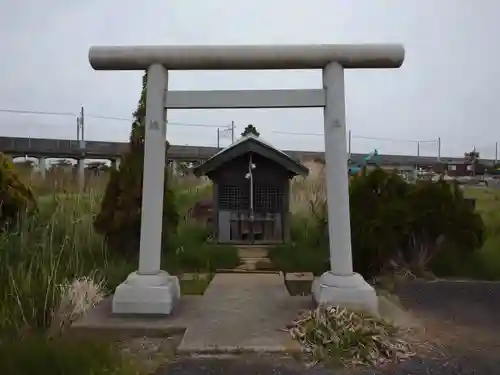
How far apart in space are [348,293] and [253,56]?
2.65 meters

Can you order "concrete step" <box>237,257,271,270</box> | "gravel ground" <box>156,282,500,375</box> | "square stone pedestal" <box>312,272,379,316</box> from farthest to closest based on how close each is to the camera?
"concrete step" <box>237,257,271,270</box>
"square stone pedestal" <box>312,272,379,316</box>
"gravel ground" <box>156,282,500,375</box>

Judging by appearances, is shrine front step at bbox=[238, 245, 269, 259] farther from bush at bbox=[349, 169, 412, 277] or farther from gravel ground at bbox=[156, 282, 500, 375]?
gravel ground at bbox=[156, 282, 500, 375]

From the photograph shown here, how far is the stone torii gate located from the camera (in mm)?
4754

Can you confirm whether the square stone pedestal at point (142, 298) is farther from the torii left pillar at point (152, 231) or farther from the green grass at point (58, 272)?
the green grass at point (58, 272)

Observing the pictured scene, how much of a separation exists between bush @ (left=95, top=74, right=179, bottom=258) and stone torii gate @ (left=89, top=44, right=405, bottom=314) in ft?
6.57

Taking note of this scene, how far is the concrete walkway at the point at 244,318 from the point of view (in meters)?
3.66

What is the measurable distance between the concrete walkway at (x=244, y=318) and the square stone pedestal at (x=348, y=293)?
13.3 inches

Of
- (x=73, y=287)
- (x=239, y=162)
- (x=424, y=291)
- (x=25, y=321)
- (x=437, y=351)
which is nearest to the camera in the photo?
(x=437, y=351)

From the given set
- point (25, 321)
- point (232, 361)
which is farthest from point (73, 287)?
point (232, 361)

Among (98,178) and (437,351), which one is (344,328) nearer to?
(437,351)

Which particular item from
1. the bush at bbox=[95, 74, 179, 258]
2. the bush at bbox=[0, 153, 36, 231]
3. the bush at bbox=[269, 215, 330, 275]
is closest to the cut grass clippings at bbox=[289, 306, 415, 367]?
the bush at bbox=[269, 215, 330, 275]

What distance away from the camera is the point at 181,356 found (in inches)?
139

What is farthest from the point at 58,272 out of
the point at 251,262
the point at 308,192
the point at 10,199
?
the point at 308,192

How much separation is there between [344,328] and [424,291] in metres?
2.38
